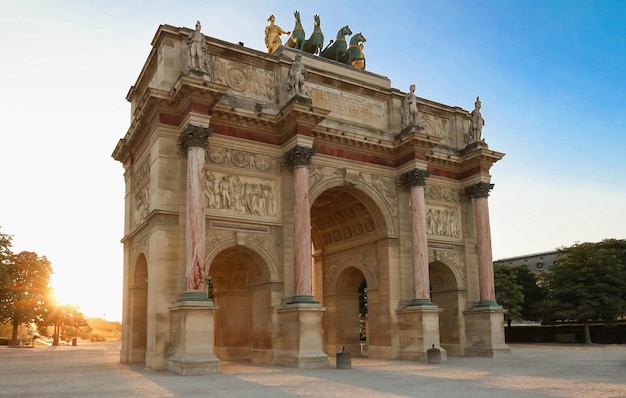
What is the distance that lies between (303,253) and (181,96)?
8.37m

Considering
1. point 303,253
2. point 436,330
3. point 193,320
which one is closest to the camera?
point 193,320

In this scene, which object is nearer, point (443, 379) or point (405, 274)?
point (443, 379)

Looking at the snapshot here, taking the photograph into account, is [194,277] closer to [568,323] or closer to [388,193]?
[388,193]

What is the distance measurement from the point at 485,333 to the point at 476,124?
11757 mm

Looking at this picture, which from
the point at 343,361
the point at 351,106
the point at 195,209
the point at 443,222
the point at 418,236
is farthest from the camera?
the point at 443,222

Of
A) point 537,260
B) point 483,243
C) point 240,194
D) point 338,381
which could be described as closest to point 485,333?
point 483,243

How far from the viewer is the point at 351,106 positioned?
30656mm

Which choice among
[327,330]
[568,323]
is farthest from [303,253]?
[568,323]

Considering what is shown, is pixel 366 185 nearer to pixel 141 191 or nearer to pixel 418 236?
pixel 418 236

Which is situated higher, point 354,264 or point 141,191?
point 141,191

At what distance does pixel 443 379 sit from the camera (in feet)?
61.5

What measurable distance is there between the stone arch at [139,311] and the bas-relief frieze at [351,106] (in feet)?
38.0

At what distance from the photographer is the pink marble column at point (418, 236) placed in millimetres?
28844

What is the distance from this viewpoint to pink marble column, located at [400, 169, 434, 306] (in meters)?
28.8
